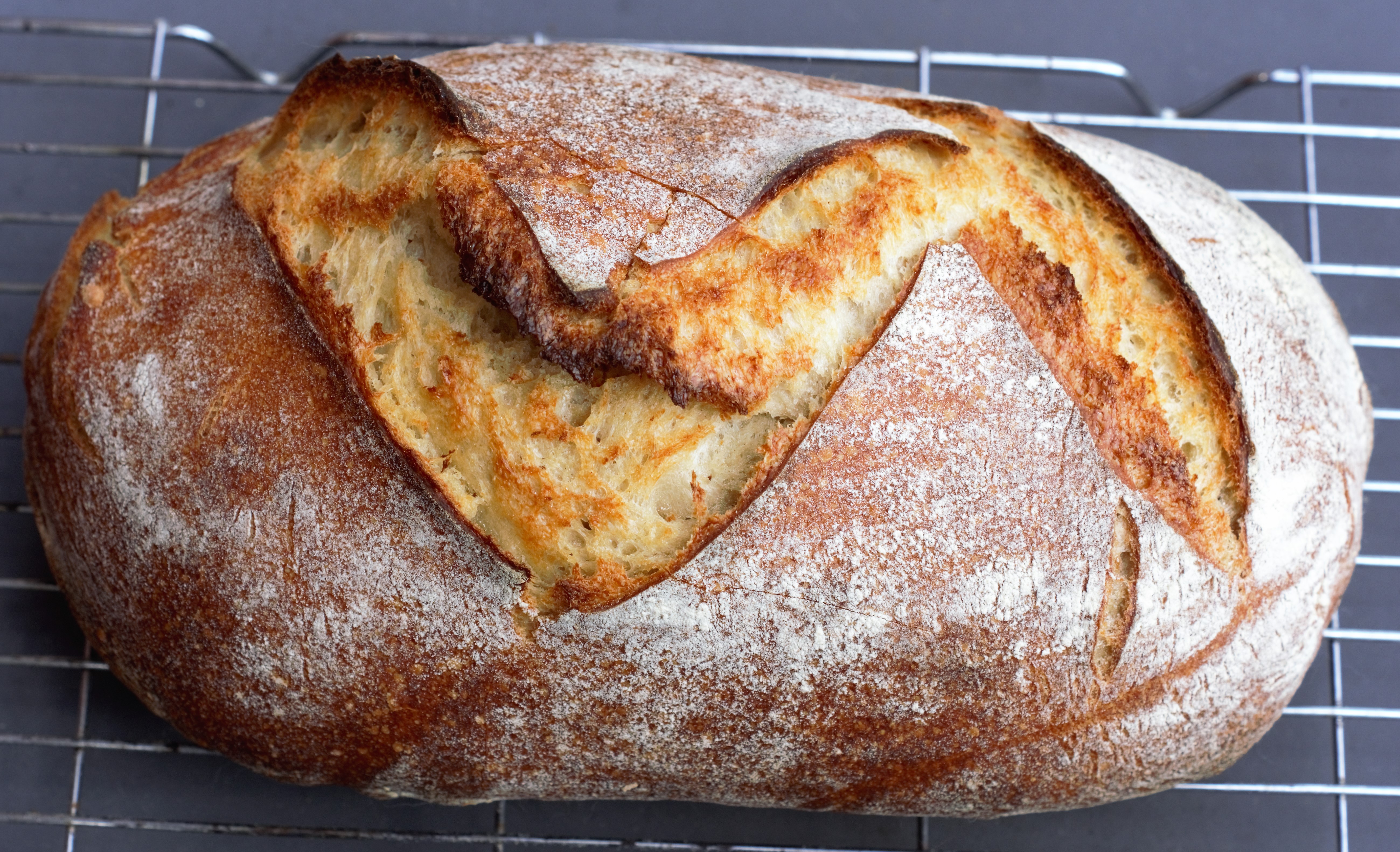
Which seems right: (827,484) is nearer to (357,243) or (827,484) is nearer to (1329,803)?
(357,243)

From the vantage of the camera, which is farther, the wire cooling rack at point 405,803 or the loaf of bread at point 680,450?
the wire cooling rack at point 405,803

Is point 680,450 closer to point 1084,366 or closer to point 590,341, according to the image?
point 590,341

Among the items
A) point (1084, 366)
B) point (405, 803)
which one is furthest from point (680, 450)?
point (405, 803)

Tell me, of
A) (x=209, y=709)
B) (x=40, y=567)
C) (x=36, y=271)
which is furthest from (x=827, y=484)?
(x=36, y=271)

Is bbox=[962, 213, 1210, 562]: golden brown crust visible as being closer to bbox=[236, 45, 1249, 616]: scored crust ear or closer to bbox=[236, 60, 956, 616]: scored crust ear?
bbox=[236, 45, 1249, 616]: scored crust ear

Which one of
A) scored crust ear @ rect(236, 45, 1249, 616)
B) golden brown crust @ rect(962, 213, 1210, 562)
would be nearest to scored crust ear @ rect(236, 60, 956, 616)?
scored crust ear @ rect(236, 45, 1249, 616)

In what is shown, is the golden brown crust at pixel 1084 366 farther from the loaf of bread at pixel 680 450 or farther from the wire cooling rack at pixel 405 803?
the wire cooling rack at pixel 405 803

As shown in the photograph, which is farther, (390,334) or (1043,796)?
(1043,796)

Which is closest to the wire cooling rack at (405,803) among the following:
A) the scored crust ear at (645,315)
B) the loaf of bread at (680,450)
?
the loaf of bread at (680,450)

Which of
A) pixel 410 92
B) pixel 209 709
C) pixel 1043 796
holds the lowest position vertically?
pixel 1043 796
